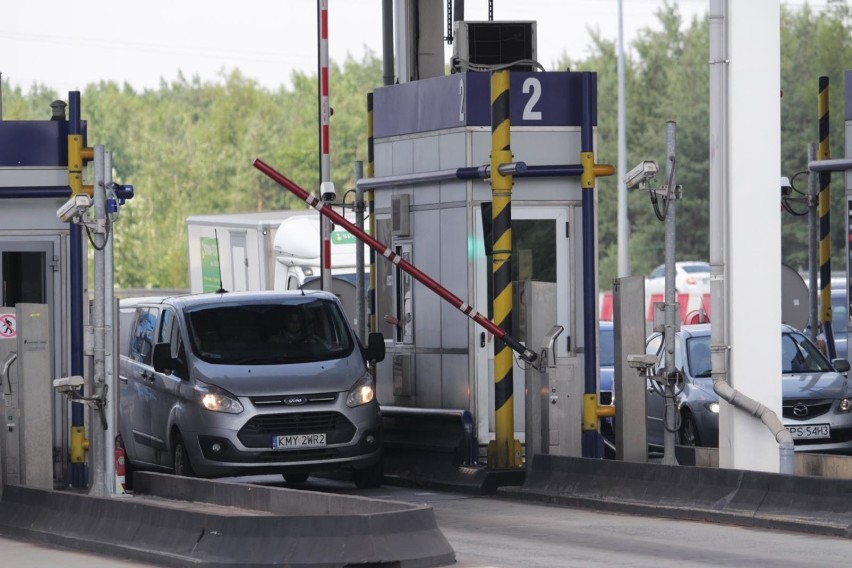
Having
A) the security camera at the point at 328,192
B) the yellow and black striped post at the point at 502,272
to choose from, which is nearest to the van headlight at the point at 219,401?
the security camera at the point at 328,192

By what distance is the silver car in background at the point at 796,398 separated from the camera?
20.9 metres

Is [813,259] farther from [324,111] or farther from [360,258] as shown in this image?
[324,111]

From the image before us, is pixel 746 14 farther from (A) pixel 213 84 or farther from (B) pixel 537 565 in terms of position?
(A) pixel 213 84

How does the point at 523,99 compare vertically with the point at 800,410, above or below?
above

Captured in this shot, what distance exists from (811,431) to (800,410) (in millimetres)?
248

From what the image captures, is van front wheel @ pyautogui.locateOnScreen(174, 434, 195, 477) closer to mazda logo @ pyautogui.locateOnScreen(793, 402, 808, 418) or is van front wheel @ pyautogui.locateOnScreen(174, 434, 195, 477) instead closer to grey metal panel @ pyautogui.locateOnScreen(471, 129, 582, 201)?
grey metal panel @ pyautogui.locateOnScreen(471, 129, 582, 201)

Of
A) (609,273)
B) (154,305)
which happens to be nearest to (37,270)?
(154,305)

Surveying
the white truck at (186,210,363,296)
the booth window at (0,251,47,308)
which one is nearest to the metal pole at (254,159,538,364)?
the booth window at (0,251,47,308)

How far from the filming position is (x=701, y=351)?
2267 centimetres

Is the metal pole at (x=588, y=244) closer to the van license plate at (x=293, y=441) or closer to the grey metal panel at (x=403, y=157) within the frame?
the grey metal panel at (x=403, y=157)

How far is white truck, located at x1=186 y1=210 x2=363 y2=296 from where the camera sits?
32.5 meters

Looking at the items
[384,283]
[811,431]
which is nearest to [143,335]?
[384,283]

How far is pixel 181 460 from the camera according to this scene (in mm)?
18703

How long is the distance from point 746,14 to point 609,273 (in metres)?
80.9
